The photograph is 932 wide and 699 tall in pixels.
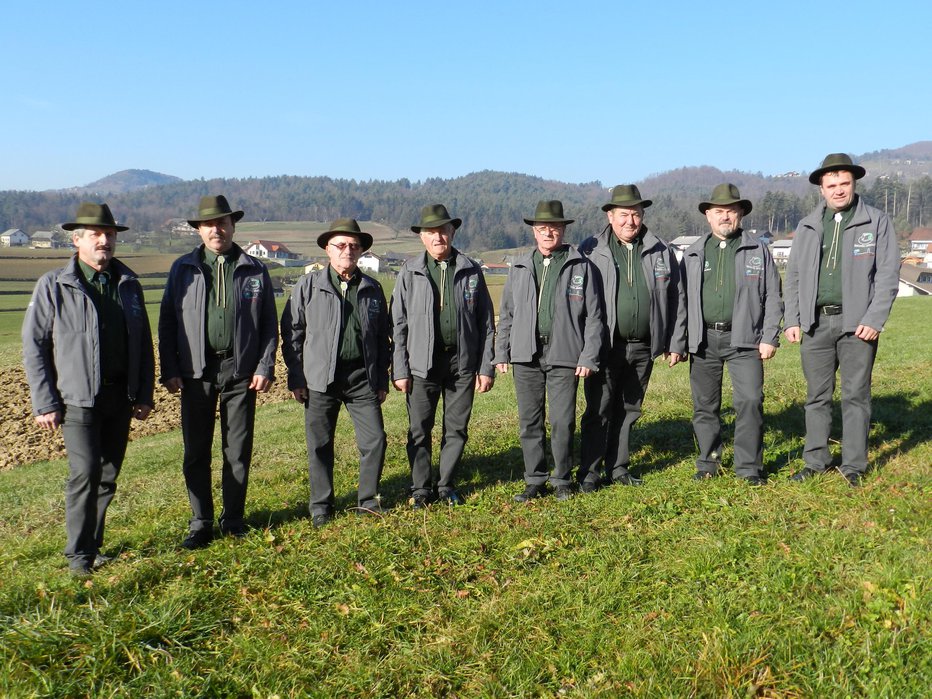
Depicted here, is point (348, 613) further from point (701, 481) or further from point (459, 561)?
point (701, 481)

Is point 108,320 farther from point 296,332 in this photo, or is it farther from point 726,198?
point 726,198

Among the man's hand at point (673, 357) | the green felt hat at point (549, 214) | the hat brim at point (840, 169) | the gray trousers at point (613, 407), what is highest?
the hat brim at point (840, 169)

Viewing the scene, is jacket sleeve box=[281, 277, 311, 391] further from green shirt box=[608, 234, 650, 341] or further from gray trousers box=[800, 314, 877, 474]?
gray trousers box=[800, 314, 877, 474]

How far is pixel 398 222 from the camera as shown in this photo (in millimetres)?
167125

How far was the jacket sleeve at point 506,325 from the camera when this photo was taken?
23.1ft

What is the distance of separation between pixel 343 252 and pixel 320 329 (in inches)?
27.1

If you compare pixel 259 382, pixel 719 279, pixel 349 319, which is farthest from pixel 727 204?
pixel 259 382

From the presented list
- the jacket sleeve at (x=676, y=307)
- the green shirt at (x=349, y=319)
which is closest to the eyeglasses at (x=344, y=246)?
the green shirt at (x=349, y=319)

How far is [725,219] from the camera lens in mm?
6949

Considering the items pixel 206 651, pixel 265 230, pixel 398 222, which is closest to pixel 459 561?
pixel 206 651

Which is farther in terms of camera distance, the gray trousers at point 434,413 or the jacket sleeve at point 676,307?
the jacket sleeve at point 676,307

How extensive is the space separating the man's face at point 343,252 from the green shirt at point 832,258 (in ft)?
13.6

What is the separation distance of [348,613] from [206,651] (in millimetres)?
850

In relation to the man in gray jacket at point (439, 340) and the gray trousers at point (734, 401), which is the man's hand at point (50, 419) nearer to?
the man in gray jacket at point (439, 340)
